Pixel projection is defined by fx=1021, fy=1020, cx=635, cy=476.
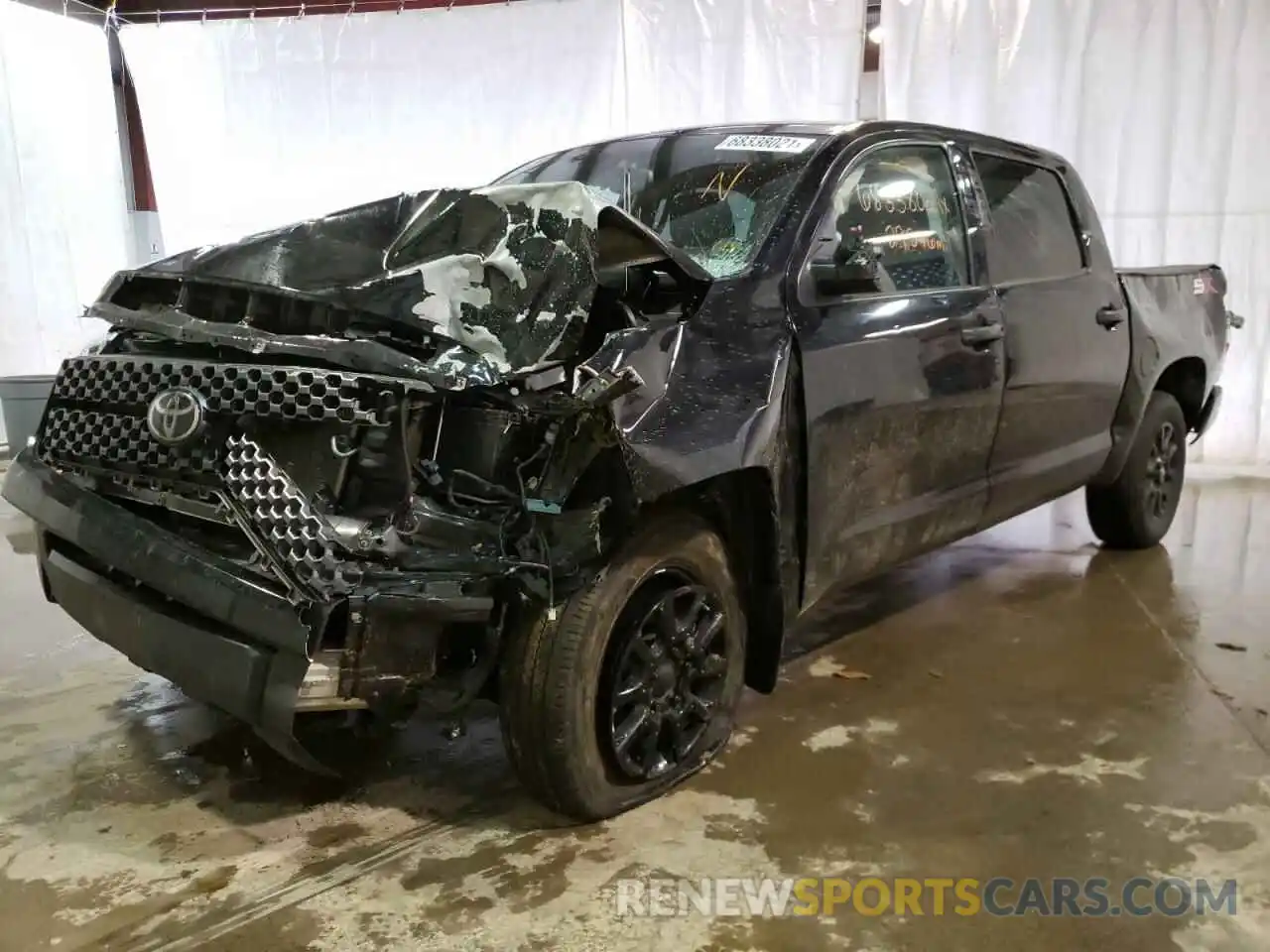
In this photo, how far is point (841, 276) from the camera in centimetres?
256

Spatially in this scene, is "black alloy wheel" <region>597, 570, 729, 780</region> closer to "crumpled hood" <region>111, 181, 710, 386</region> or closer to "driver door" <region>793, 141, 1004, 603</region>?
"driver door" <region>793, 141, 1004, 603</region>

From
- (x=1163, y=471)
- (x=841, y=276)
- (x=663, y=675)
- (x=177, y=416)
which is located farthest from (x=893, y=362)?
(x=1163, y=471)

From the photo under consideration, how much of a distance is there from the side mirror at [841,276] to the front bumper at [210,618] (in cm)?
120

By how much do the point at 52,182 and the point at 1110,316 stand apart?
6780 mm

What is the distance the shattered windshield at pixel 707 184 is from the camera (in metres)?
2.67

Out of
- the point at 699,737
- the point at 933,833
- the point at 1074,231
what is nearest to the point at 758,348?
the point at 699,737

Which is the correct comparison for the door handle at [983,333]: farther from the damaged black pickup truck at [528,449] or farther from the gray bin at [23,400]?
the gray bin at [23,400]

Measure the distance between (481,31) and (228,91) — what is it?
196 centimetres

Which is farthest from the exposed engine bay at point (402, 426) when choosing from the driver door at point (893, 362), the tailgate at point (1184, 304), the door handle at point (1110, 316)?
the tailgate at point (1184, 304)

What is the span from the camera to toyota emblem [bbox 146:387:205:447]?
2.06m

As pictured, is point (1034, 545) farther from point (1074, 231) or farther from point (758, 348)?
point (758, 348)

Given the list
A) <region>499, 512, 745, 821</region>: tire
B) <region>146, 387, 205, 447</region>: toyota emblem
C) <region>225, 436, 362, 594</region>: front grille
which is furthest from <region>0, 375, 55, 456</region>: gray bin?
<region>499, 512, 745, 821</region>: tire

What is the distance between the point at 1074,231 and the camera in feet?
12.7

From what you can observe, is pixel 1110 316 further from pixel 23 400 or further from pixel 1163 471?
pixel 23 400
